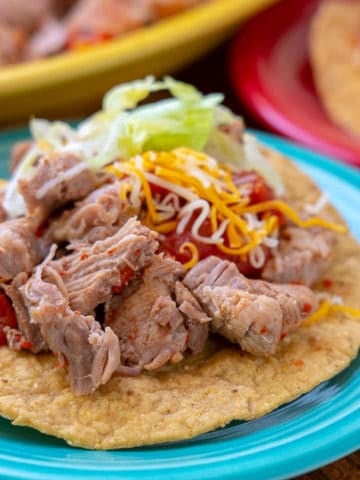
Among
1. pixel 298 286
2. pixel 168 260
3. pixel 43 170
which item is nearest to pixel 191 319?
pixel 168 260

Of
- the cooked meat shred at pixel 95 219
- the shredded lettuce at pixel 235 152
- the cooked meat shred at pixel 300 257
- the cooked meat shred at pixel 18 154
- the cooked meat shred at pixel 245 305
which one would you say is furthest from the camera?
the cooked meat shred at pixel 18 154

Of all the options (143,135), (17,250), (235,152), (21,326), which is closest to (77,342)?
(21,326)

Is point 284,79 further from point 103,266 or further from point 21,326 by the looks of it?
point 21,326

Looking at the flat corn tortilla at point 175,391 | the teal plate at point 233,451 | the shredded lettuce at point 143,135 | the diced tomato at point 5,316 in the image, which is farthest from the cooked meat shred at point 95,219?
the teal plate at point 233,451

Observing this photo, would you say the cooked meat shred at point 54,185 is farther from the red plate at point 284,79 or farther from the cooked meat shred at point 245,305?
the red plate at point 284,79

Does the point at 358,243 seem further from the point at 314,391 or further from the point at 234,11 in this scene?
the point at 234,11

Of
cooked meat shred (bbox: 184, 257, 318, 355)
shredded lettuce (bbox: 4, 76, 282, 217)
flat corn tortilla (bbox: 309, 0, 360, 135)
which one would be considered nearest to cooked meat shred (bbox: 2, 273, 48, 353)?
shredded lettuce (bbox: 4, 76, 282, 217)
